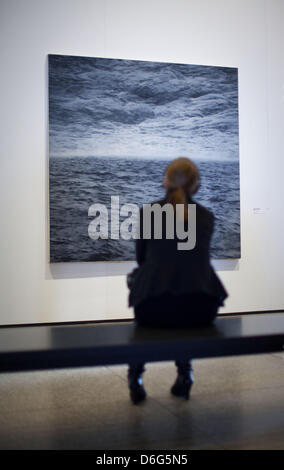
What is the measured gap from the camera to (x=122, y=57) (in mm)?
6605

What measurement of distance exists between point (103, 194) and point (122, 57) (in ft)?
4.97

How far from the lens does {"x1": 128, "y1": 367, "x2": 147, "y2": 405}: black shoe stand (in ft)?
12.3

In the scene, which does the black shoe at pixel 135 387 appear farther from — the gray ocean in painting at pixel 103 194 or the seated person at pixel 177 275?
the gray ocean in painting at pixel 103 194

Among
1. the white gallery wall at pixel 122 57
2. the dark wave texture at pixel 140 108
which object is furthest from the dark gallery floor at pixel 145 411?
the dark wave texture at pixel 140 108

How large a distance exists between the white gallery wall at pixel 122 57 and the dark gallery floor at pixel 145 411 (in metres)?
1.79

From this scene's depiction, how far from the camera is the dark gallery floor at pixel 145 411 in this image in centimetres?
301

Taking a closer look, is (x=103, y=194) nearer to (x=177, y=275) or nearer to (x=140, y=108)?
(x=140, y=108)

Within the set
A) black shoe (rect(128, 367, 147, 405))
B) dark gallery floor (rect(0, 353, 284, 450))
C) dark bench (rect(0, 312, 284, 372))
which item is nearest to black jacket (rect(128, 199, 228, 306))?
dark bench (rect(0, 312, 284, 372))

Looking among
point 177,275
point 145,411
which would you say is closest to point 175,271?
point 177,275

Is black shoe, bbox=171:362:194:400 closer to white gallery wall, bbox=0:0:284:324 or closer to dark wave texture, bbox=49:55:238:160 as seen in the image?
white gallery wall, bbox=0:0:284:324

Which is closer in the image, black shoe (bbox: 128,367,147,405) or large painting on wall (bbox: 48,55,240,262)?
black shoe (bbox: 128,367,147,405)

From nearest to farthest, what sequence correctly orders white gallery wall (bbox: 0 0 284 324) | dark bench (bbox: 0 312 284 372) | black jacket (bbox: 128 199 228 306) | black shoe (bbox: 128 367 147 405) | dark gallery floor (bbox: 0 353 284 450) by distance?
dark bench (bbox: 0 312 284 372)
dark gallery floor (bbox: 0 353 284 450)
black jacket (bbox: 128 199 228 306)
black shoe (bbox: 128 367 147 405)
white gallery wall (bbox: 0 0 284 324)

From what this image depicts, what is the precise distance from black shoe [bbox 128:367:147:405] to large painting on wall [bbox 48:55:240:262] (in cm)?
274
